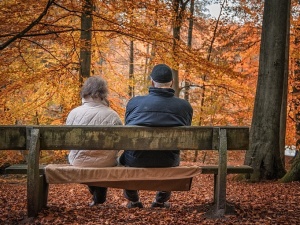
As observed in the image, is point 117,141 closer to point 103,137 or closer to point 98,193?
point 103,137

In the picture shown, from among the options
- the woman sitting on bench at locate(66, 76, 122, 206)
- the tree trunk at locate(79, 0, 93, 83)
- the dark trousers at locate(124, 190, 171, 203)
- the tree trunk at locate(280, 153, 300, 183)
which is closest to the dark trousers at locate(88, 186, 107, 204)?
the dark trousers at locate(124, 190, 171, 203)

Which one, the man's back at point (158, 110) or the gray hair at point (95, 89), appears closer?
the man's back at point (158, 110)

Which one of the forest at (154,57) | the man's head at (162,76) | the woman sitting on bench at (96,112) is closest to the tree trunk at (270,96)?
the forest at (154,57)

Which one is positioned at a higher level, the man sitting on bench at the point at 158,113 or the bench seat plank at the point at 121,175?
the man sitting on bench at the point at 158,113

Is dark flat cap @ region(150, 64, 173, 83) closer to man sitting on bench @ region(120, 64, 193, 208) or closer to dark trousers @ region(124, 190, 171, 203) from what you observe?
man sitting on bench @ region(120, 64, 193, 208)

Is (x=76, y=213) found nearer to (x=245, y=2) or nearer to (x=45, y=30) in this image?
(x=45, y=30)

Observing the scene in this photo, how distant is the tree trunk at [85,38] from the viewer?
8.64 m

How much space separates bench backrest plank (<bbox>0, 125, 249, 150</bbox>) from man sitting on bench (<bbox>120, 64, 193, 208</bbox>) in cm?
13

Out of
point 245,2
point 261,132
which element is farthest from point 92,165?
point 245,2

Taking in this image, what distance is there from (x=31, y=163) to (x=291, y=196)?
376 centimetres

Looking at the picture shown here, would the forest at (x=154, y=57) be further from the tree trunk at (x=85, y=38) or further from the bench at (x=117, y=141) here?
the bench at (x=117, y=141)

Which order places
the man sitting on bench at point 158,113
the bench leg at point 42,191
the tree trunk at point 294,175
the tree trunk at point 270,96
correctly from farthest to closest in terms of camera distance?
the tree trunk at point 270,96, the tree trunk at point 294,175, the bench leg at point 42,191, the man sitting on bench at point 158,113

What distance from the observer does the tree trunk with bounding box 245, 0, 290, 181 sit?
7.88m

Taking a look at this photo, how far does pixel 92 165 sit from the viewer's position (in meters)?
4.40
